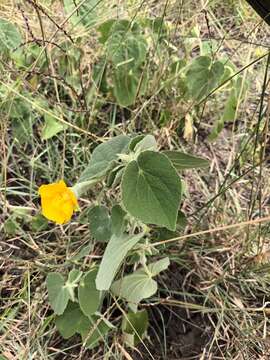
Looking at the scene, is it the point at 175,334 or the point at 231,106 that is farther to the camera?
the point at 231,106

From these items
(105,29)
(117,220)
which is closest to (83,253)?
(117,220)

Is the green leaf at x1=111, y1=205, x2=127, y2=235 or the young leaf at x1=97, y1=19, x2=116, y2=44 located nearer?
the green leaf at x1=111, y1=205, x2=127, y2=235

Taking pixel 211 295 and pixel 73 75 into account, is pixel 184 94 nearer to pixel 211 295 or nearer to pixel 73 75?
pixel 73 75

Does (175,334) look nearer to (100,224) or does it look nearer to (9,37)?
(100,224)

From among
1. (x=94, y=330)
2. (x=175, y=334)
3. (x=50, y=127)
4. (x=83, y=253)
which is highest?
(x=50, y=127)

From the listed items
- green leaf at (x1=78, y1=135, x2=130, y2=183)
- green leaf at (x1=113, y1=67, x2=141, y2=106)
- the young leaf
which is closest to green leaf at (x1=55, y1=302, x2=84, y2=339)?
green leaf at (x1=78, y1=135, x2=130, y2=183)

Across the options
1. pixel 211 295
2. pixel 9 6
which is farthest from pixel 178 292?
pixel 9 6

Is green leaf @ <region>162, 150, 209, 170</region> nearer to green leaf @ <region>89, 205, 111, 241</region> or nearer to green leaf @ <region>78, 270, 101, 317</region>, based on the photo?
green leaf @ <region>89, 205, 111, 241</region>
